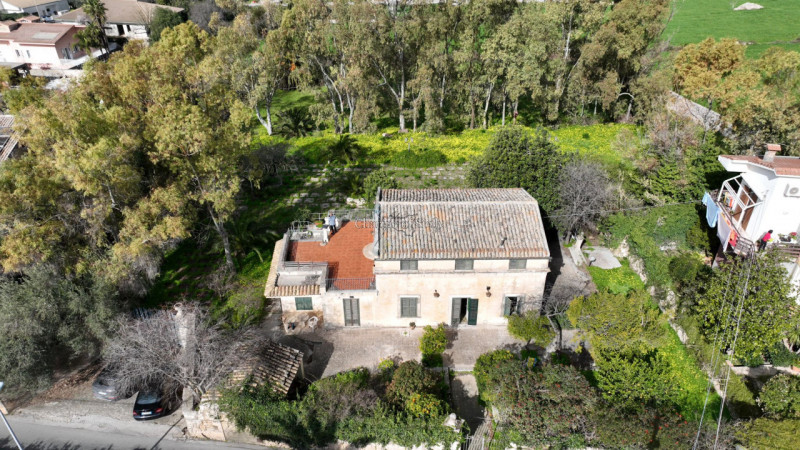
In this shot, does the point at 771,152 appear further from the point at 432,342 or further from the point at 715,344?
the point at 432,342

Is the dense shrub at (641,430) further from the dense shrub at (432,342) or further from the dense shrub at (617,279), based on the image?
the dense shrub at (617,279)

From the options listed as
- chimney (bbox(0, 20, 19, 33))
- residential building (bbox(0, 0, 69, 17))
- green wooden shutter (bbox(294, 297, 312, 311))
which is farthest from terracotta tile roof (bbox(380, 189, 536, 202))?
residential building (bbox(0, 0, 69, 17))

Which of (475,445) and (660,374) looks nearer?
(475,445)

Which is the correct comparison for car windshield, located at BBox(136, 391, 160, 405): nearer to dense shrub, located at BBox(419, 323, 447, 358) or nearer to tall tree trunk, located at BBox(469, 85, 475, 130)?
dense shrub, located at BBox(419, 323, 447, 358)

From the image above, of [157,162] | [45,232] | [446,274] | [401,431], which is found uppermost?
[157,162]

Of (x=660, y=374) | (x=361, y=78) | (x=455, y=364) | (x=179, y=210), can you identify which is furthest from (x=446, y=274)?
(x=361, y=78)

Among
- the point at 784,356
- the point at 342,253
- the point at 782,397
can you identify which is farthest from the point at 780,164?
the point at 342,253

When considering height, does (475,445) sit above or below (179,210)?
below

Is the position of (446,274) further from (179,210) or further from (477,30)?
(477,30)

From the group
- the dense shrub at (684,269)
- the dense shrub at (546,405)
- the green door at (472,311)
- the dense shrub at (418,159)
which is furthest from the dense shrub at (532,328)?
the dense shrub at (418,159)
